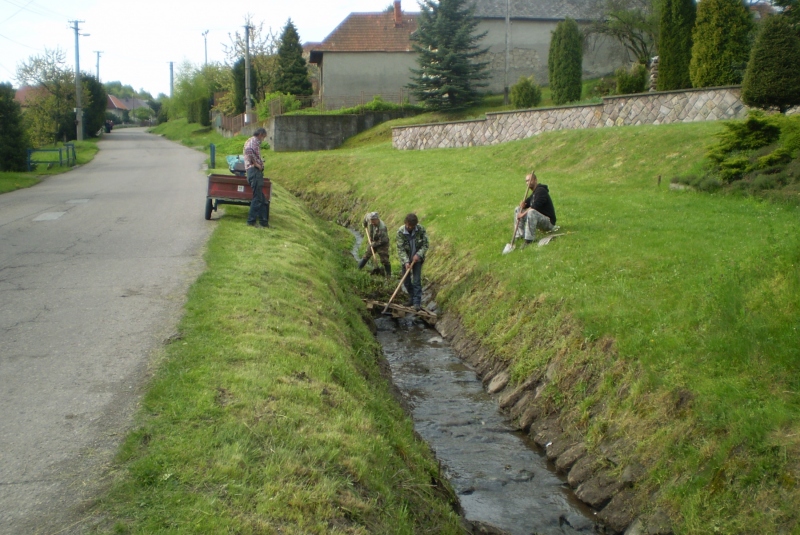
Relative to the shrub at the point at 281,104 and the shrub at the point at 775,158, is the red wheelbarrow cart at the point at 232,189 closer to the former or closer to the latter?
the shrub at the point at 775,158

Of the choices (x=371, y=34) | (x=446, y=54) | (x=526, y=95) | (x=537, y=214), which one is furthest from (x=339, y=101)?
(x=537, y=214)

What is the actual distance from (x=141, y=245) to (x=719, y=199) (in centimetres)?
1044

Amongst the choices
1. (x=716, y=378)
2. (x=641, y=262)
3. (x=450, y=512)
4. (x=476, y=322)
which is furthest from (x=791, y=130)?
(x=450, y=512)

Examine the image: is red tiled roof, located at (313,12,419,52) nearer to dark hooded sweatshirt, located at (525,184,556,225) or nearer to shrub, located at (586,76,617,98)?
shrub, located at (586,76,617,98)

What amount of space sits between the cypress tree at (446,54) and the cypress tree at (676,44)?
14427 mm

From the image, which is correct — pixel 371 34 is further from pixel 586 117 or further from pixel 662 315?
pixel 662 315

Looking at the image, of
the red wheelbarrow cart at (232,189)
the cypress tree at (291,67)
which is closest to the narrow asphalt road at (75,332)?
the red wheelbarrow cart at (232,189)

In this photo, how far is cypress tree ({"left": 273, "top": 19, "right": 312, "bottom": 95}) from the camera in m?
48.2

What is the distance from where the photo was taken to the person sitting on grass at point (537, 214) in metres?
13.4

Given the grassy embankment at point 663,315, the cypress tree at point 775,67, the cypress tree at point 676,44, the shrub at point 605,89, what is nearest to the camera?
the grassy embankment at point 663,315

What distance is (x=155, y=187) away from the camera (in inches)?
947

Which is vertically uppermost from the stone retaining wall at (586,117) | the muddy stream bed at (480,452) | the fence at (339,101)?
the fence at (339,101)

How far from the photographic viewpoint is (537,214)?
13.3m

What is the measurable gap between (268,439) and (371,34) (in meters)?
44.4
